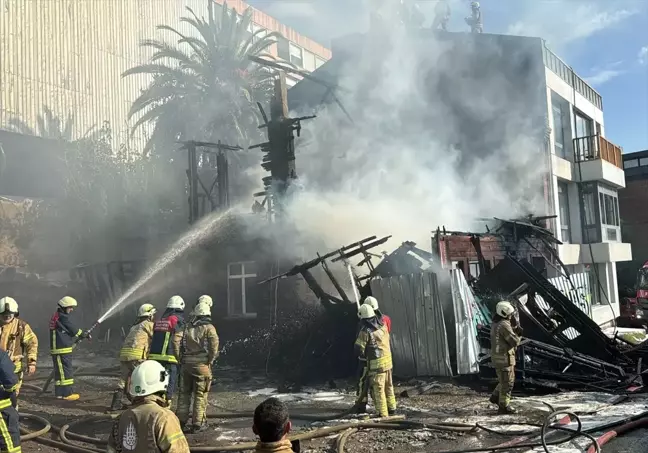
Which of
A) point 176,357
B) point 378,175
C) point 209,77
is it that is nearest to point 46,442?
point 176,357

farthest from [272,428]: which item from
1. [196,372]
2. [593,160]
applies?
[593,160]

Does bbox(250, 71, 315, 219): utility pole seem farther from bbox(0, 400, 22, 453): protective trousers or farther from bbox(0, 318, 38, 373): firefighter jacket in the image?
bbox(0, 400, 22, 453): protective trousers

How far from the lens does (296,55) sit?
1609 inches

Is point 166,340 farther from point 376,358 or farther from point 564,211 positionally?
point 564,211

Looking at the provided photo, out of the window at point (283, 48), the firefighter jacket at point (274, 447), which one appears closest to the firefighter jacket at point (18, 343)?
the firefighter jacket at point (274, 447)

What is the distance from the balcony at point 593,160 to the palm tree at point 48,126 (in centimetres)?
2142

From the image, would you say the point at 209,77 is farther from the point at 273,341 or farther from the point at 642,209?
the point at 642,209

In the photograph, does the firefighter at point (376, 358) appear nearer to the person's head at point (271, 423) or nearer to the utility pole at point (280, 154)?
the person's head at point (271, 423)

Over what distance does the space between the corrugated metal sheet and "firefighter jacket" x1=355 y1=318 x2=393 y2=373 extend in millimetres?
2281

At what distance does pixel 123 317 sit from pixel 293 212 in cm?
641

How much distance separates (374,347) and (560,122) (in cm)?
1476

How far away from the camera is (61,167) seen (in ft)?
83.3

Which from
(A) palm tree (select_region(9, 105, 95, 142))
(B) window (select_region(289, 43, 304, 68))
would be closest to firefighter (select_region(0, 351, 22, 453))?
(A) palm tree (select_region(9, 105, 95, 142))

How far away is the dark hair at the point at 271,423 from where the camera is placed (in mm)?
2525
